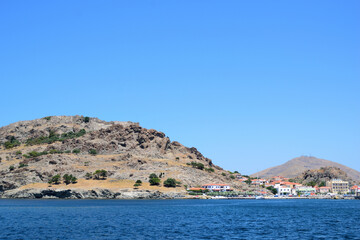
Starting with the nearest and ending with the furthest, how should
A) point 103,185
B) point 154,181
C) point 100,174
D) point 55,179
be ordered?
point 103,185 → point 55,179 → point 154,181 → point 100,174

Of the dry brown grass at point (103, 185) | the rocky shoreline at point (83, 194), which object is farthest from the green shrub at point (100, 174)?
the rocky shoreline at point (83, 194)

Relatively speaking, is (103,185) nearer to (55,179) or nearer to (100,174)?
(100,174)

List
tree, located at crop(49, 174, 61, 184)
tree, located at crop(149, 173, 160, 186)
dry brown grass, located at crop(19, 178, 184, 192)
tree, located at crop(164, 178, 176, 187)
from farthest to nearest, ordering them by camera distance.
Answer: tree, located at crop(164, 178, 176, 187) → tree, located at crop(149, 173, 160, 186) → tree, located at crop(49, 174, 61, 184) → dry brown grass, located at crop(19, 178, 184, 192)

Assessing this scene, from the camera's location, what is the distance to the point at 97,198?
7037 inches

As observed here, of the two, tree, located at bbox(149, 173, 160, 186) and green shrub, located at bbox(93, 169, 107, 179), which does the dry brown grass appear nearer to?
tree, located at bbox(149, 173, 160, 186)

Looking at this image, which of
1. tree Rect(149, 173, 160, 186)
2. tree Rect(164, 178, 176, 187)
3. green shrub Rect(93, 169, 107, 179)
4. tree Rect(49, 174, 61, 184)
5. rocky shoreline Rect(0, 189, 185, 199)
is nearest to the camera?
rocky shoreline Rect(0, 189, 185, 199)

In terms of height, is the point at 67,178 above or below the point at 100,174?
below

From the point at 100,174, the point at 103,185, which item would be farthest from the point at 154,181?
the point at 100,174

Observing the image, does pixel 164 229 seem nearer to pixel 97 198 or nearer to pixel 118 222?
pixel 118 222

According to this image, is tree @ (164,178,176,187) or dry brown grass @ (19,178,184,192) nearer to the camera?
dry brown grass @ (19,178,184,192)

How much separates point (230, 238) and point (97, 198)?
5125 inches

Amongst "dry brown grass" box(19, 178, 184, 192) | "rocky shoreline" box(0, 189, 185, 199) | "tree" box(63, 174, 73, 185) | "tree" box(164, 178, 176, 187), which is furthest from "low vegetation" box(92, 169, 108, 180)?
"tree" box(164, 178, 176, 187)

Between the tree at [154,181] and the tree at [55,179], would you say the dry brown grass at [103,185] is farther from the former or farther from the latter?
the tree at [55,179]

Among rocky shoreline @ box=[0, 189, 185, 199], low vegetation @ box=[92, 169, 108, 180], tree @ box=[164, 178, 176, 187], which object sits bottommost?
rocky shoreline @ box=[0, 189, 185, 199]
